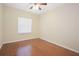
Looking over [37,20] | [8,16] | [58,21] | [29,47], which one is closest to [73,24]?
[58,21]

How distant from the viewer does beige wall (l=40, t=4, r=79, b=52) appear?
124 centimetres

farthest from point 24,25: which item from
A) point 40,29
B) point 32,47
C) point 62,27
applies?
point 62,27

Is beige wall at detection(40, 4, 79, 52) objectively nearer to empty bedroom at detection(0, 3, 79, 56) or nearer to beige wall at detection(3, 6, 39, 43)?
empty bedroom at detection(0, 3, 79, 56)

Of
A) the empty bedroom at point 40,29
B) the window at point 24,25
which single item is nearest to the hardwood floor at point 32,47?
the empty bedroom at point 40,29

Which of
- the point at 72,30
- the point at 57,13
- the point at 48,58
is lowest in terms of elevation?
the point at 48,58

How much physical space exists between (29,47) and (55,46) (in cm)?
42

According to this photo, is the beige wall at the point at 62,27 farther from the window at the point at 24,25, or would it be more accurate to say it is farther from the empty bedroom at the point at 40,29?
the window at the point at 24,25

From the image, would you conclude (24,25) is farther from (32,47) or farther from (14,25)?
(32,47)

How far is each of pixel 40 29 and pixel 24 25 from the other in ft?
0.83

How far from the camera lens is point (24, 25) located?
1.25 m

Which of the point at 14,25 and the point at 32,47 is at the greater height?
the point at 14,25

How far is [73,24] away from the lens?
1263 millimetres

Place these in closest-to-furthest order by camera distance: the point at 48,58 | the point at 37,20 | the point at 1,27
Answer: the point at 48,58 → the point at 1,27 → the point at 37,20

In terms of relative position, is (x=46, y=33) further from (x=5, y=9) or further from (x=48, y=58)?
(x=5, y=9)
